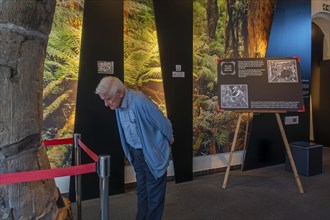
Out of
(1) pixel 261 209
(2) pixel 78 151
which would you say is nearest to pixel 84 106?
(2) pixel 78 151

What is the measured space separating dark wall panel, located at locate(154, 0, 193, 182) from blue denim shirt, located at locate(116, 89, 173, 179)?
168cm

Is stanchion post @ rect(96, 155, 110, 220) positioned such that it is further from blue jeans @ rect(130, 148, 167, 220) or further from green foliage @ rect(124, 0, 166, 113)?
green foliage @ rect(124, 0, 166, 113)

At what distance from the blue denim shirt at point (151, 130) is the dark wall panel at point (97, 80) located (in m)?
1.23

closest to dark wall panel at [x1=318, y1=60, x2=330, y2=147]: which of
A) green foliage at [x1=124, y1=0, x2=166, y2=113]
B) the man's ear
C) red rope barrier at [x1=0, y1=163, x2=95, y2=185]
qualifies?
green foliage at [x1=124, y1=0, x2=166, y2=113]

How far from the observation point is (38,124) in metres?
1.18

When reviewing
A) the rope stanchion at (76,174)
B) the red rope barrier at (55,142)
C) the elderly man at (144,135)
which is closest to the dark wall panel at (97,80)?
the red rope barrier at (55,142)

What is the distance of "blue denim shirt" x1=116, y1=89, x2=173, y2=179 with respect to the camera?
206cm

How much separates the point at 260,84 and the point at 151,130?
2.12 meters

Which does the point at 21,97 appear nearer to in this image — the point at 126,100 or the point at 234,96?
the point at 126,100

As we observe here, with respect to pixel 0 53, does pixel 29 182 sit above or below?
below

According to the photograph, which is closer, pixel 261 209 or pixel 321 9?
pixel 261 209

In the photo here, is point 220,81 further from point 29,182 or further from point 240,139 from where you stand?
point 29,182

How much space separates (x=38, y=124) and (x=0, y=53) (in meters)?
0.30

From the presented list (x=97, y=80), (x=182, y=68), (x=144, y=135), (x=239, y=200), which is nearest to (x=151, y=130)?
(x=144, y=135)
